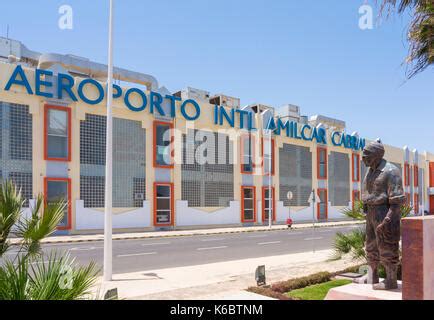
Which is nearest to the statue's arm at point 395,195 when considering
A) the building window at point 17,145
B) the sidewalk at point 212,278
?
the sidewalk at point 212,278

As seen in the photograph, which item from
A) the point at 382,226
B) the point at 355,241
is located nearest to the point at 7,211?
the point at 382,226

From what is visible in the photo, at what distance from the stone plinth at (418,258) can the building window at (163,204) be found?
24.6m

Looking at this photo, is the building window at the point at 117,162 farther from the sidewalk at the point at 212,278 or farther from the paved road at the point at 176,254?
the sidewalk at the point at 212,278

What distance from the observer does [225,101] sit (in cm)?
3994

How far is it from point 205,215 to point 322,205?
58.6ft

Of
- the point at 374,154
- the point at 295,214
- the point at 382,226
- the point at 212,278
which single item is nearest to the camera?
the point at 382,226

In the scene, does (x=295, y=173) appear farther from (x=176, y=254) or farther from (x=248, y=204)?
(x=176, y=254)

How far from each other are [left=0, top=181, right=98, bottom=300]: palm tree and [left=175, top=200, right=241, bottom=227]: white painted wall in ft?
84.4

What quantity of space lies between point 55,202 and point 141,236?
66.6 ft

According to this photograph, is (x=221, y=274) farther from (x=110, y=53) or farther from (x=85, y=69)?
(x=85, y=69)

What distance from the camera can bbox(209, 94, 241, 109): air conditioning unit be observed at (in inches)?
1564

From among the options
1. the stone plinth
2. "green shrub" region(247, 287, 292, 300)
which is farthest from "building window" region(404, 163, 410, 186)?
the stone plinth
